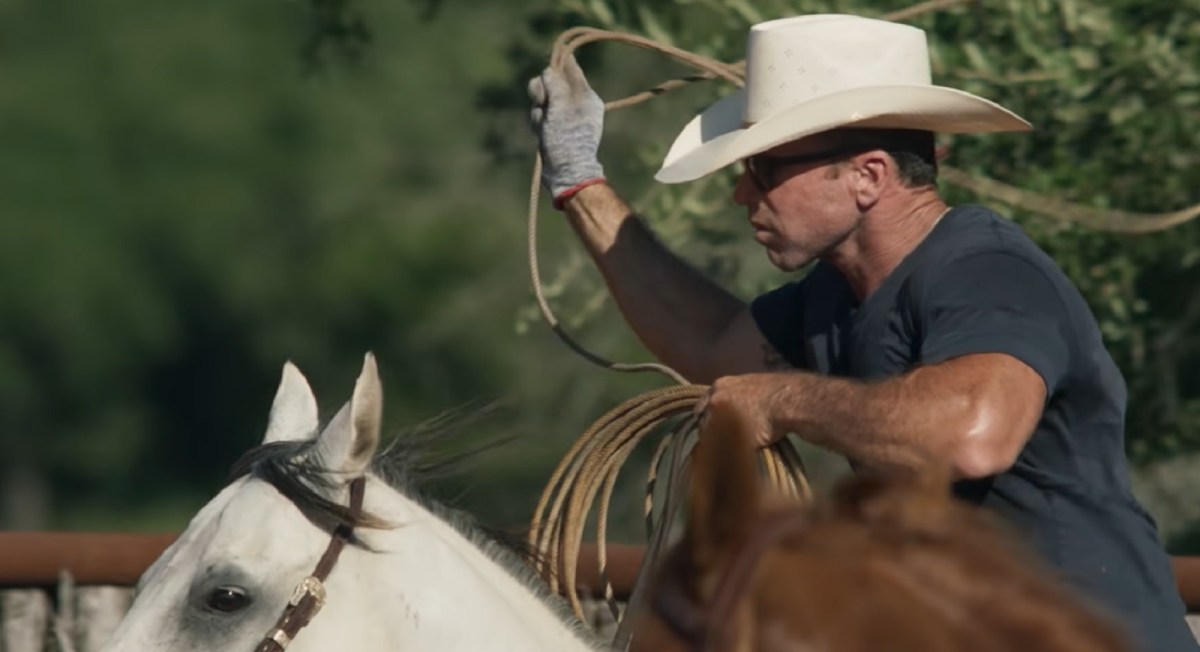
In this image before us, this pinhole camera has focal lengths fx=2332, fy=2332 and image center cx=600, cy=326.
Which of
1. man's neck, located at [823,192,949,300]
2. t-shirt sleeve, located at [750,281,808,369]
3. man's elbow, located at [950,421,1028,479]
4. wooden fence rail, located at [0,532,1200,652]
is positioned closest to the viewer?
man's elbow, located at [950,421,1028,479]

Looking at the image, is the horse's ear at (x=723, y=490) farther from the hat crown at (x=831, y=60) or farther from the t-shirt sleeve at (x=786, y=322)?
the t-shirt sleeve at (x=786, y=322)

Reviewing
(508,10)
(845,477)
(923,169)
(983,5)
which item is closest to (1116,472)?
(923,169)

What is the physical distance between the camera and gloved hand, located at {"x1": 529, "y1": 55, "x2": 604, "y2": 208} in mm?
4504

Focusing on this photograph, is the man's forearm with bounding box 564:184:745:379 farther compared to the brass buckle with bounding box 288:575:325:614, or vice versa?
the man's forearm with bounding box 564:184:745:379

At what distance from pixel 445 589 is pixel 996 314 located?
2.96 ft

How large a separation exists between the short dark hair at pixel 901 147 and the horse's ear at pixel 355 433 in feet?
2.99

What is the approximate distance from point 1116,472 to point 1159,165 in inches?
152

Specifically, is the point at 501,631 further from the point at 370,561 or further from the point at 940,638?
the point at 940,638

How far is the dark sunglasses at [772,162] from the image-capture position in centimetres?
378

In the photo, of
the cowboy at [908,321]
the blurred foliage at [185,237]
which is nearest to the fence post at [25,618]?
the cowboy at [908,321]

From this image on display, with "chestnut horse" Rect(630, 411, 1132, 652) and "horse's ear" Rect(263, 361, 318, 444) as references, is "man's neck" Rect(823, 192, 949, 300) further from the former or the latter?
"chestnut horse" Rect(630, 411, 1132, 652)

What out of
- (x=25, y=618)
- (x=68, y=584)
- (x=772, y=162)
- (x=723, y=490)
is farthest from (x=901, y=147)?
(x=25, y=618)

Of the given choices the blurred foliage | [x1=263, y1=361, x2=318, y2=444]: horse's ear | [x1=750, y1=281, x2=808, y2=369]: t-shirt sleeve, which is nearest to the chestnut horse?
[x1=263, y1=361, x2=318, y2=444]: horse's ear

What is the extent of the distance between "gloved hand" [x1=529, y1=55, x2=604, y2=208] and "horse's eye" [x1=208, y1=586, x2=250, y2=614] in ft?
4.73
